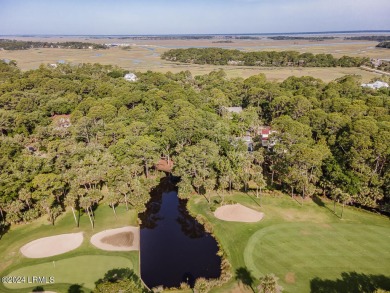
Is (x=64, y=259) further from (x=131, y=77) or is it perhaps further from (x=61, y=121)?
(x=131, y=77)

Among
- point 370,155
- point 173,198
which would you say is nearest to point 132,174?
point 173,198

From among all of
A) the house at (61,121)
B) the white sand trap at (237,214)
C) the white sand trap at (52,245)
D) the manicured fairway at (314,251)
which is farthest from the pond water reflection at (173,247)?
the house at (61,121)

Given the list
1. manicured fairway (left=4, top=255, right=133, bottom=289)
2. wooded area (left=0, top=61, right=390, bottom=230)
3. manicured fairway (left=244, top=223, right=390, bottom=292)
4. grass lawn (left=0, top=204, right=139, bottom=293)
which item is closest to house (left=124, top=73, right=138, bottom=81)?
wooded area (left=0, top=61, right=390, bottom=230)

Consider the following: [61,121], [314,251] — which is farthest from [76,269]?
[61,121]

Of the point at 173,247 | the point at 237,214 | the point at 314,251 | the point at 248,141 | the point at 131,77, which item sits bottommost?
the point at 173,247

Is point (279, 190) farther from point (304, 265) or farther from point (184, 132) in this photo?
point (184, 132)

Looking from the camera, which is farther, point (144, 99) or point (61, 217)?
point (144, 99)

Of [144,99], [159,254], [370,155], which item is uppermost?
[144,99]
